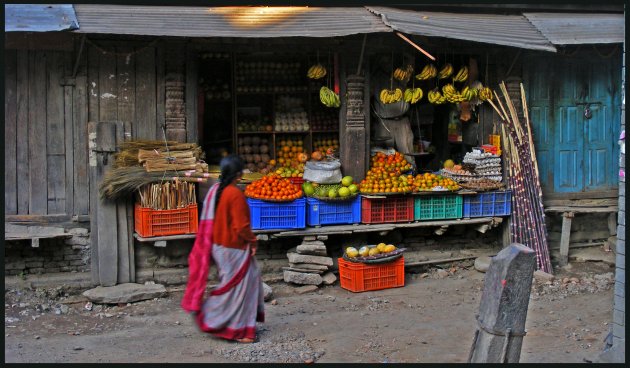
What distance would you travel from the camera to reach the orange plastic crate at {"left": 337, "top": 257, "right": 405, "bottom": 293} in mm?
11250

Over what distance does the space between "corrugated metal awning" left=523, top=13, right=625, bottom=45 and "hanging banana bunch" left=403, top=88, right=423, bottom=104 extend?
6.47ft

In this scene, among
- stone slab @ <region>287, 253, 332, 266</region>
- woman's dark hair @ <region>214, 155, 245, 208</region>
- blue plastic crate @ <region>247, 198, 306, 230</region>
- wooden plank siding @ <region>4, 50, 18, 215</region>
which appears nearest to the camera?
woman's dark hair @ <region>214, 155, 245, 208</region>

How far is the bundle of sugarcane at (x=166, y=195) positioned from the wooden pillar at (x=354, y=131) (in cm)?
235

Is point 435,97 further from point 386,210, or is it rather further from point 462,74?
point 386,210

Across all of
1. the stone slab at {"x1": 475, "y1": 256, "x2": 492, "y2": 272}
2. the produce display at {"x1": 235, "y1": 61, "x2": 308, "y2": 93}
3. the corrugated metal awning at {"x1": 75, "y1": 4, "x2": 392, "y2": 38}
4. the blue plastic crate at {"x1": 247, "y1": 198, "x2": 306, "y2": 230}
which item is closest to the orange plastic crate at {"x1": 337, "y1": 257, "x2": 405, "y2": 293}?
the blue plastic crate at {"x1": 247, "y1": 198, "x2": 306, "y2": 230}

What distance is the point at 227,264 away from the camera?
837 centimetres

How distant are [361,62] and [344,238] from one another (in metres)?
2.46

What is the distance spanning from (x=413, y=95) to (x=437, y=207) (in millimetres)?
1649

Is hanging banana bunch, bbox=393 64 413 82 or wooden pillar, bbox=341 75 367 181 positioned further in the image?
hanging banana bunch, bbox=393 64 413 82

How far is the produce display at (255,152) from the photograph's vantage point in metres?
12.4

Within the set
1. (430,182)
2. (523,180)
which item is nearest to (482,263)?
(523,180)

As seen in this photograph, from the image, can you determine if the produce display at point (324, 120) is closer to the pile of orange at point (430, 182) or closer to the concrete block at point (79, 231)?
the pile of orange at point (430, 182)

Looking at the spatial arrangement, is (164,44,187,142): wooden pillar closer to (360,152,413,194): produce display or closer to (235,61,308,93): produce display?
(235,61,308,93): produce display

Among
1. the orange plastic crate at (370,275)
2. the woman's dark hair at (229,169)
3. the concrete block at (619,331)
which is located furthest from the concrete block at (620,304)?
the orange plastic crate at (370,275)
